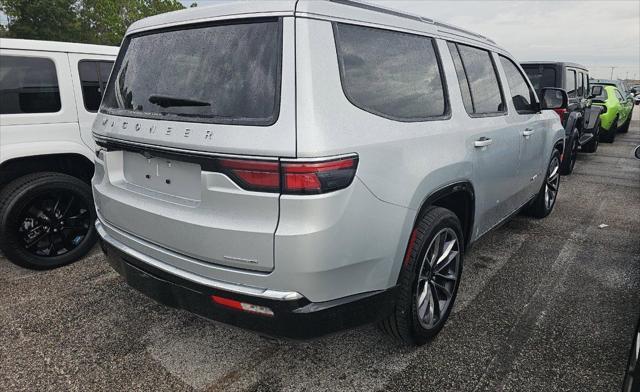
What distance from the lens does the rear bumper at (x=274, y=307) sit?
6.09 feet

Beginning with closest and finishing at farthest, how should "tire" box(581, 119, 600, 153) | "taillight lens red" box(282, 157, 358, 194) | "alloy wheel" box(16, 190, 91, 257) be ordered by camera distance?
"taillight lens red" box(282, 157, 358, 194) → "alloy wheel" box(16, 190, 91, 257) → "tire" box(581, 119, 600, 153)

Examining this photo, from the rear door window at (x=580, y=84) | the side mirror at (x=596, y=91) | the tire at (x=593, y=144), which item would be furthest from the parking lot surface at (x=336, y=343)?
the side mirror at (x=596, y=91)

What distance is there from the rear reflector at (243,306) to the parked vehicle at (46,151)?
2.51 meters

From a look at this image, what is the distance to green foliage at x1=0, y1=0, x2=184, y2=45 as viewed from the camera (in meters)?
30.3

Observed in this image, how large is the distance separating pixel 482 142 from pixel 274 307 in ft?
5.91

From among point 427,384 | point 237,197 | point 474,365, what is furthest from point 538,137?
point 237,197

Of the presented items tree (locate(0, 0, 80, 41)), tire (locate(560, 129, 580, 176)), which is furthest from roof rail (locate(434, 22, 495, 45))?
tree (locate(0, 0, 80, 41))

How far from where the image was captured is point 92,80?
4.06m

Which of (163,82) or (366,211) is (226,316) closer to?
(366,211)

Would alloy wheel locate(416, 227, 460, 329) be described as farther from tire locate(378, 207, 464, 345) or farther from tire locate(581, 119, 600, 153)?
tire locate(581, 119, 600, 153)

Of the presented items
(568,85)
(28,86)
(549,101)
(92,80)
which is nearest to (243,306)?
(28,86)

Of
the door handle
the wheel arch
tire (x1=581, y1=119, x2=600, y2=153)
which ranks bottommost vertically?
tire (x1=581, y1=119, x2=600, y2=153)

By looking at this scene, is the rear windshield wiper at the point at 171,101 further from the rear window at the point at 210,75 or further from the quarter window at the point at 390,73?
the quarter window at the point at 390,73

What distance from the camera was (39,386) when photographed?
2.27 m
